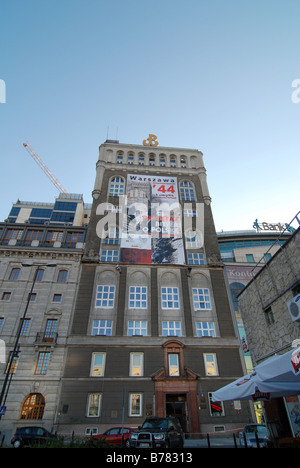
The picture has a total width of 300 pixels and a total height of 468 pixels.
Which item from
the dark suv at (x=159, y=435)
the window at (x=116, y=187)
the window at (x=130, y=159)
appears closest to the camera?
the dark suv at (x=159, y=435)

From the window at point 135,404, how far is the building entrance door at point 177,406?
3051 millimetres

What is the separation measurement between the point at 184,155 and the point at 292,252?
125 feet

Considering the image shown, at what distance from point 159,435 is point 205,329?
1836 centimetres

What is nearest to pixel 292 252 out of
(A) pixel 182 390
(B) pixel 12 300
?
(A) pixel 182 390

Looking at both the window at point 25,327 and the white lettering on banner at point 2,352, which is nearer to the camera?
the white lettering on banner at point 2,352

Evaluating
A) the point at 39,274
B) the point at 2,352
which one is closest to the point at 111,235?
the point at 39,274

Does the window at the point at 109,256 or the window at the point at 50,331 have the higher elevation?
the window at the point at 109,256

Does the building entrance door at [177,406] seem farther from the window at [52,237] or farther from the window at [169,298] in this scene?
the window at [52,237]

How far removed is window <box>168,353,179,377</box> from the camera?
29.7 m

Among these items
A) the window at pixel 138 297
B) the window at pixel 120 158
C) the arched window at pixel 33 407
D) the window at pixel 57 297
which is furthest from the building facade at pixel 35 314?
the window at pixel 120 158

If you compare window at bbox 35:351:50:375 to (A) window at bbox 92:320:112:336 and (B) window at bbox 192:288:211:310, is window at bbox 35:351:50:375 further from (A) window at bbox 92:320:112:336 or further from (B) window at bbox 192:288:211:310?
(B) window at bbox 192:288:211:310

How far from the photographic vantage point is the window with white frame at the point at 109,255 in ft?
123

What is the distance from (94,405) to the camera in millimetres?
27438
